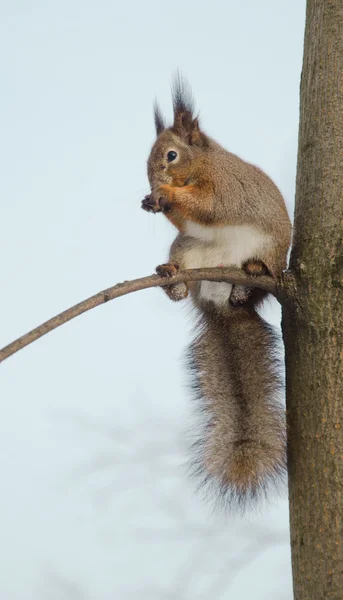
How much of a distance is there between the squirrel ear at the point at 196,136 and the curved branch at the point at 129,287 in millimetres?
727

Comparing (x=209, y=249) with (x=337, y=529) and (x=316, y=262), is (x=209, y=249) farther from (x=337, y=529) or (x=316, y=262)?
(x=337, y=529)

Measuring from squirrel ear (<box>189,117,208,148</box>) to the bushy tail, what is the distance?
64 cm

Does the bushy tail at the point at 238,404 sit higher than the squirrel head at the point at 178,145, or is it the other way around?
the squirrel head at the point at 178,145

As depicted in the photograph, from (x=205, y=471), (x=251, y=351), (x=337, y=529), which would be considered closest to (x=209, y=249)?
(x=251, y=351)

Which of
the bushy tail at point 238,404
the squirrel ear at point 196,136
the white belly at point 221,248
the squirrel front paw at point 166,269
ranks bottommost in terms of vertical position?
the bushy tail at point 238,404

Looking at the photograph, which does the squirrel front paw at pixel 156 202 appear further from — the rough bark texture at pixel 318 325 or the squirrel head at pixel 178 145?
the rough bark texture at pixel 318 325

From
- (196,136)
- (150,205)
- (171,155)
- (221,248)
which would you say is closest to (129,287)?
(150,205)

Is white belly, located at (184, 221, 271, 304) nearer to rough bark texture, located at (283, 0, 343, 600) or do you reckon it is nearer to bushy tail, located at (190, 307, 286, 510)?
bushy tail, located at (190, 307, 286, 510)

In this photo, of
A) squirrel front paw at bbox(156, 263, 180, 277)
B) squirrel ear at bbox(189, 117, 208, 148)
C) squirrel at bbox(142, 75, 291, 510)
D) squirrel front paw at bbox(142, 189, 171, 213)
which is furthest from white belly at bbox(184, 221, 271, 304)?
squirrel ear at bbox(189, 117, 208, 148)

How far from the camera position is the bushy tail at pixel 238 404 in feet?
7.43

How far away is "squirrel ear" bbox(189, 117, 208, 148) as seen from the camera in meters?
2.85

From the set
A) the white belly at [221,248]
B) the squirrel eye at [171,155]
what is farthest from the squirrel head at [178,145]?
the white belly at [221,248]

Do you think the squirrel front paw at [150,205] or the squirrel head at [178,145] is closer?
the squirrel front paw at [150,205]

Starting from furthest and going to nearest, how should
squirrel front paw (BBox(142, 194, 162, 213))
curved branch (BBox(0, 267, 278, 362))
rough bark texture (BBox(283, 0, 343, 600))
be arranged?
squirrel front paw (BBox(142, 194, 162, 213))
rough bark texture (BBox(283, 0, 343, 600))
curved branch (BBox(0, 267, 278, 362))
